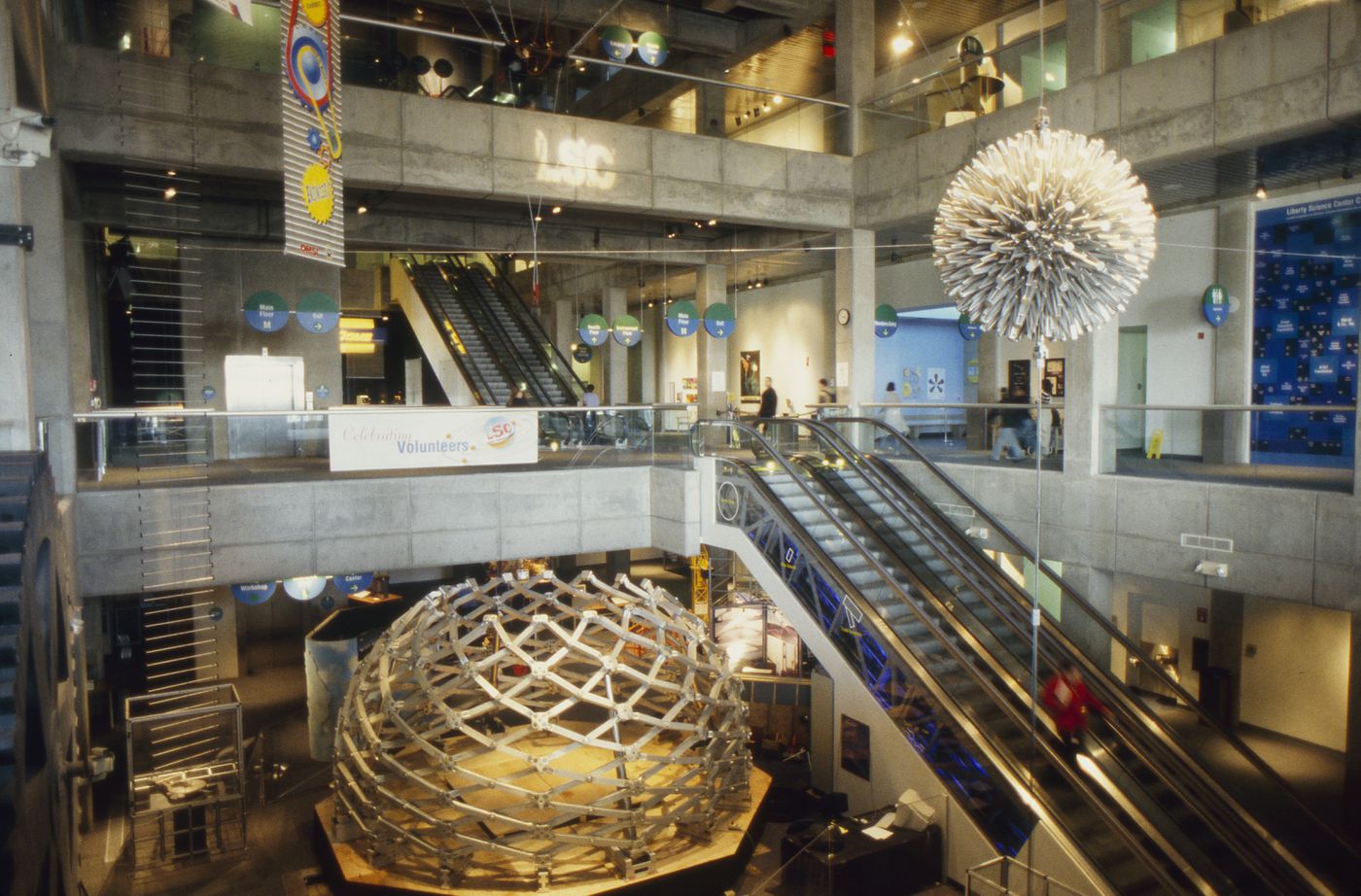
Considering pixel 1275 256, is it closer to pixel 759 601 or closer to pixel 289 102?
pixel 759 601

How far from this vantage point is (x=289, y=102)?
8.20 meters

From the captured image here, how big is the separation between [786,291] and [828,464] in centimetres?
1196

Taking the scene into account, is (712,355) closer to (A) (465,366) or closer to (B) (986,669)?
(A) (465,366)

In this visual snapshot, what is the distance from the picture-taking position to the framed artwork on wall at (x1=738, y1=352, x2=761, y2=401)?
80.2 ft

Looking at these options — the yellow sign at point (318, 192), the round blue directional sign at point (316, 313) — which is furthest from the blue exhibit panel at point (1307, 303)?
the round blue directional sign at point (316, 313)

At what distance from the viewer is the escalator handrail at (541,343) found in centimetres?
1942

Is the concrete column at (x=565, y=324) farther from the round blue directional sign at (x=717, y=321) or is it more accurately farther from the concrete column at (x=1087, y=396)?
the concrete column at (x=1087, y=396)

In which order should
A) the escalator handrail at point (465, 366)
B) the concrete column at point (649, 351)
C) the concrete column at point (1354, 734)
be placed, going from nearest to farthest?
1. the concrete column at point (1354, 734)
2. the escalator handrail at point (465, 366)
3. the concrete column at point (649, 351)

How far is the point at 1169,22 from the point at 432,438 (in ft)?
32.8

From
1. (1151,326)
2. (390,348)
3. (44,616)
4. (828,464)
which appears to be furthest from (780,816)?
(390,348)

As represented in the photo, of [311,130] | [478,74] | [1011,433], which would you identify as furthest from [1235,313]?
[311,130]

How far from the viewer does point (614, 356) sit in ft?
78.7

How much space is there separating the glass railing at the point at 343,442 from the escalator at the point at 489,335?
562cm

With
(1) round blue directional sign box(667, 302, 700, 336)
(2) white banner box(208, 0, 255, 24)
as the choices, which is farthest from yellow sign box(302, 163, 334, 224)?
(1) round blue directional sign box(667, 302, 700, 336)
